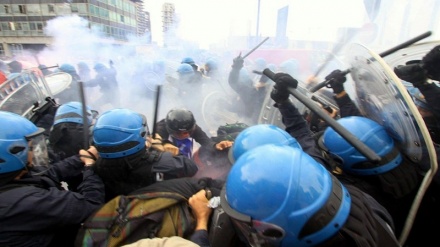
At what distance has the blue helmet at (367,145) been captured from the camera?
5.58 ft

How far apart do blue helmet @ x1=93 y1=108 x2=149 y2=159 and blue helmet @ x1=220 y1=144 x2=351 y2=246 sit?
45.3 inches


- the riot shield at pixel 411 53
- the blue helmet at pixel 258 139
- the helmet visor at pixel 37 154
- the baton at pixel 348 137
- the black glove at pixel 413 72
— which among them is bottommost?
the helmet visor at pixel 37 154

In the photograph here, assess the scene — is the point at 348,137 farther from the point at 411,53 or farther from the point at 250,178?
the point at 411,53

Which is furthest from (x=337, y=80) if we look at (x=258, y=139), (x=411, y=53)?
(x=258, y=139)

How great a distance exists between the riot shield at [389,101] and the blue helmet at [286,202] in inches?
28.3

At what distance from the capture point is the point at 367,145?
171 cm

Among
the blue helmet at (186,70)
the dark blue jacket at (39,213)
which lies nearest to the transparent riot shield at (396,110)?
the dark blue jacket at (39,213)

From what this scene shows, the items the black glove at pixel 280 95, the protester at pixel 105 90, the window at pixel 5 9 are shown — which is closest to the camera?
the black glove at pixel 280 95

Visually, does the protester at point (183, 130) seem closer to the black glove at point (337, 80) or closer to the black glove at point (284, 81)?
the black glove at point (284, 81)

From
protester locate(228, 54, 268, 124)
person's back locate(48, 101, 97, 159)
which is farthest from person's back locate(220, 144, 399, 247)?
protester locate(228, 54, 268, 124)

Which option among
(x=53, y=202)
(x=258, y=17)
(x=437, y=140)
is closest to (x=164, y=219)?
(x=53, y=202)

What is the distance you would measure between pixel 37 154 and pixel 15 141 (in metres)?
0.24

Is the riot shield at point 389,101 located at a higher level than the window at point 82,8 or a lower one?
lower

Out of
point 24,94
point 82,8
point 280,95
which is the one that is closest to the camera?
point 280,95
